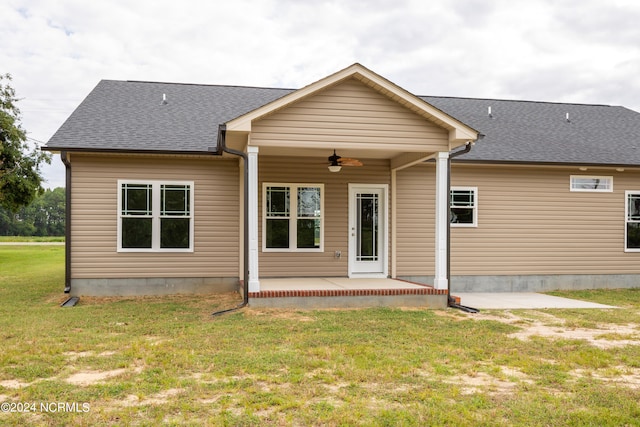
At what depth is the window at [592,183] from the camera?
39.2 ft

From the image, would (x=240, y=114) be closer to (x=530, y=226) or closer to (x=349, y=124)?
(x=349, y=124)

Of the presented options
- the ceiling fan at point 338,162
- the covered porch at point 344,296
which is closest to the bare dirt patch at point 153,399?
the covered porch at point 344,296

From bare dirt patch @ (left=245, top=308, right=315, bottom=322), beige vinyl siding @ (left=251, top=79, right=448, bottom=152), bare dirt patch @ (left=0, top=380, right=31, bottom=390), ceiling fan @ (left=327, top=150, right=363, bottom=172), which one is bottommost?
bare dirt patch @ (left=245, top=308, right=315, bottom=322)

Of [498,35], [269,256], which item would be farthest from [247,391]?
[498,35]

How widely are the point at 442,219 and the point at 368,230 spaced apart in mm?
2395

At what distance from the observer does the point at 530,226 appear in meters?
11.7

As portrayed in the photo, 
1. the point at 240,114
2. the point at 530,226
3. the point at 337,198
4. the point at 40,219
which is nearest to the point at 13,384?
the point at 337,198

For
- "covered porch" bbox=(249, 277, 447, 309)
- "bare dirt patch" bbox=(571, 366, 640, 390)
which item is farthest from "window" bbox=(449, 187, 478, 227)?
"bare dirt patch" bbox=(571, 366, 640, 390)

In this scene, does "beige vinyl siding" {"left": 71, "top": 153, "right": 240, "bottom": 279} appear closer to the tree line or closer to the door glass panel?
the door glass panel

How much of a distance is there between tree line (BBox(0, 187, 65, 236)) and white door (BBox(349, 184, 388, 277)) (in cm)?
5873

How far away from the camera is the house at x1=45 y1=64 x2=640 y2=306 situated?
28.3 feet

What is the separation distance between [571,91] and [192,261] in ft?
84.5

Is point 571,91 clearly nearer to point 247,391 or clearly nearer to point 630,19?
point 630,19

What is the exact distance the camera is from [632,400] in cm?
412
